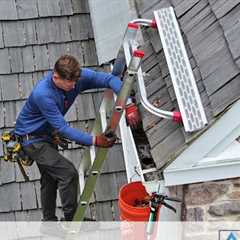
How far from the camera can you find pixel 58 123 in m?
4.80

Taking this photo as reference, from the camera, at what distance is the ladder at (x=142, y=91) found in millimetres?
4262

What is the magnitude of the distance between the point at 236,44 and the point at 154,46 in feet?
3.23

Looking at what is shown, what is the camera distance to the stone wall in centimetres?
423

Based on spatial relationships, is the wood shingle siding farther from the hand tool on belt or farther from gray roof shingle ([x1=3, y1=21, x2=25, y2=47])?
gray roof shingle ([x1=3, y1=21, x2=25, y2=47])

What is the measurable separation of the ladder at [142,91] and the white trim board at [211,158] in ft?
0.35

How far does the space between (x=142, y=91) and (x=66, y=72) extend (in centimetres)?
55

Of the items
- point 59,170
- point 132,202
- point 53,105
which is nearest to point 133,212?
point 132,202

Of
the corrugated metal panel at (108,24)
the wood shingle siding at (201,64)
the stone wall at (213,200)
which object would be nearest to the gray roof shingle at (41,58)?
the corrugated metal panel at (108,24)

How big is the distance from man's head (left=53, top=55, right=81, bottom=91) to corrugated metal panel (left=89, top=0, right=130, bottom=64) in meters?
1.49

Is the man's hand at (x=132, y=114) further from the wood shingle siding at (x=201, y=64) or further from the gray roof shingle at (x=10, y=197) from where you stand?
the gray roof shingle at (x=10, y=197)

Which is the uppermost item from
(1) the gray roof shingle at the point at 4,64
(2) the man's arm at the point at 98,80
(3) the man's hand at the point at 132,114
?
(1) the gray roof shingle at the point at 4,64

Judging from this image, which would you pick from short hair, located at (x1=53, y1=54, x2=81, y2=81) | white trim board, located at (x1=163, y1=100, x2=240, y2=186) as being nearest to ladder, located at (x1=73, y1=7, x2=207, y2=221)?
white trim board, located at (x1=163, y1=100, x2=240, y2=186)

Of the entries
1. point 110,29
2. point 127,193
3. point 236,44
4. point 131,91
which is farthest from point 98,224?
point 236,44

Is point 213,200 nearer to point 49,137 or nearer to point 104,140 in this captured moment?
point 104,140
